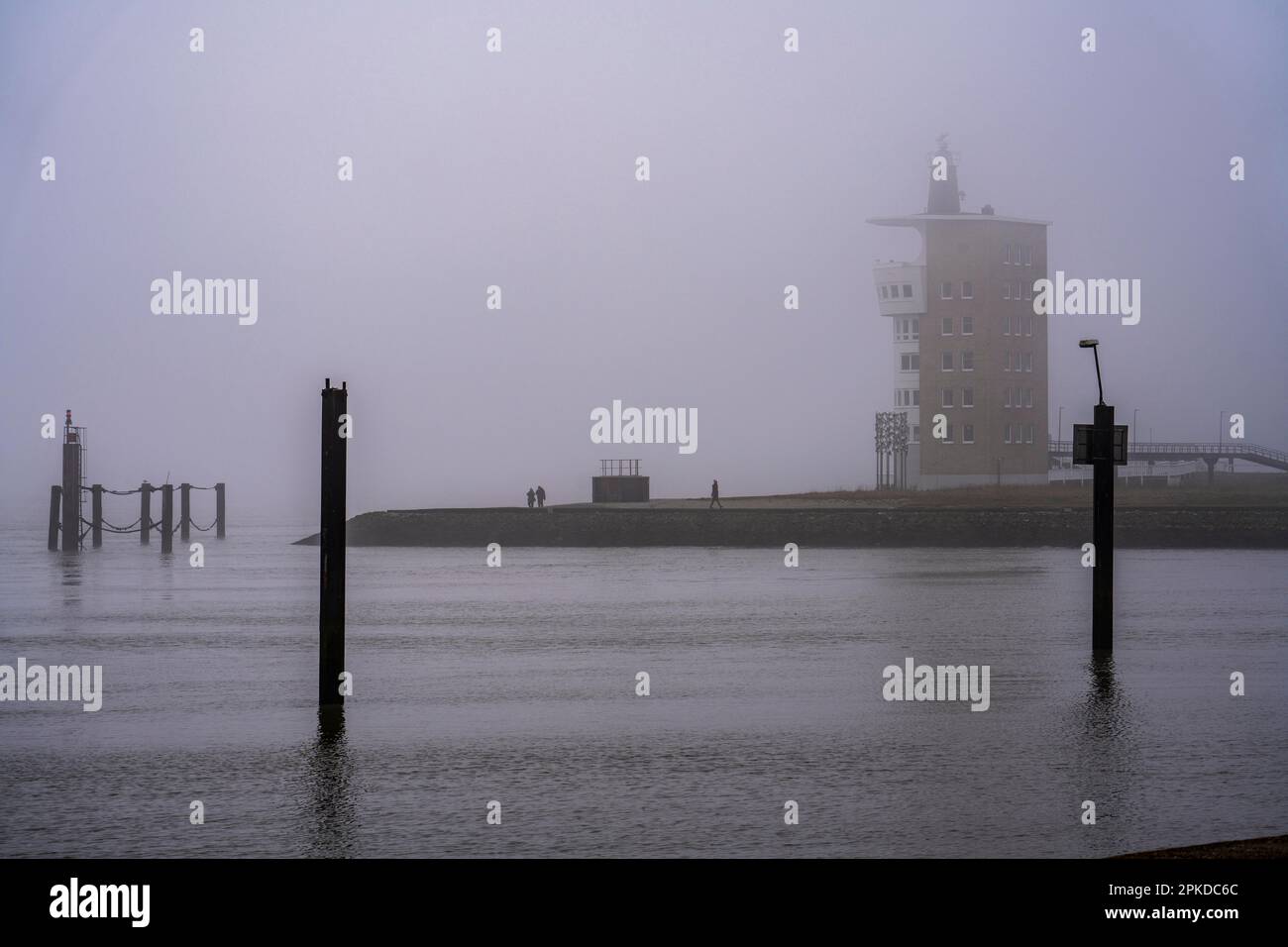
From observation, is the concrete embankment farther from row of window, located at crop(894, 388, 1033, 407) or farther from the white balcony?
the white balcony

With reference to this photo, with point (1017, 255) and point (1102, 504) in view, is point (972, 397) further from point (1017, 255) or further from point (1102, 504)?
point (1102, 504)

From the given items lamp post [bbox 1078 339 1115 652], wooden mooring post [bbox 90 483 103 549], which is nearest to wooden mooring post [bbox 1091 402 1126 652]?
lamp post [bbox 1078 339 1115 652]

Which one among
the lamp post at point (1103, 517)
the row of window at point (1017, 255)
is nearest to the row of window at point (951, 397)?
the row of window at point (1017, 255)

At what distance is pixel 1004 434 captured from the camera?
12012cm

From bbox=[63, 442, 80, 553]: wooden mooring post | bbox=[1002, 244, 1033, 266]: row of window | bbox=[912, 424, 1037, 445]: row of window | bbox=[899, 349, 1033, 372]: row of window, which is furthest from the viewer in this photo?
bbox=[1002, 244, 1033, 266]: row of window

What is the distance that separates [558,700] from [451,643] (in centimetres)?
906

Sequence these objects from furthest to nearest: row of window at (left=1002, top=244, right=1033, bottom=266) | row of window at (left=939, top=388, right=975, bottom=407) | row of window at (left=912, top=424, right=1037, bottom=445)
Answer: row of window at (left=1002, top=244, right=1033, bottom=266) → row of window at (left=939, top=388, right=975, bottom=407) → row of window at (left=912, top=424, right=1037, bottom=445)

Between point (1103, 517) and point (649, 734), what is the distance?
10.7 m

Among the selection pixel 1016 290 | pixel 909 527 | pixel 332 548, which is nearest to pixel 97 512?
pixel 909 527

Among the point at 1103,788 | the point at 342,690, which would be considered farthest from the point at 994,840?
the point at 342,690

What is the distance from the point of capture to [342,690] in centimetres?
2103

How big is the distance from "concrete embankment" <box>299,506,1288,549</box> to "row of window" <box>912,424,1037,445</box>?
30.2m

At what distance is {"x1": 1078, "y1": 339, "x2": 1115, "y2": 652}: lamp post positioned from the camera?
24.6 meters
